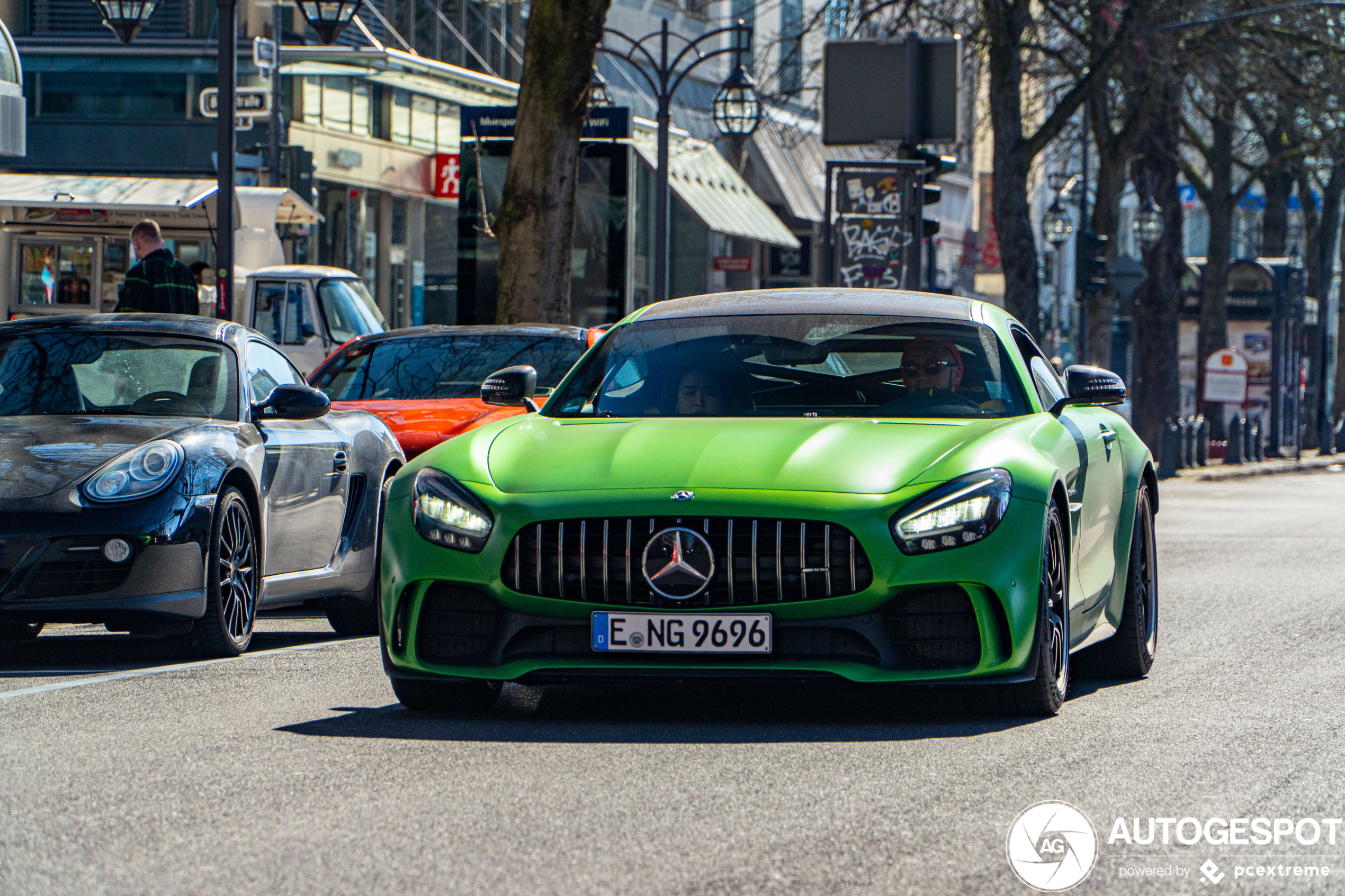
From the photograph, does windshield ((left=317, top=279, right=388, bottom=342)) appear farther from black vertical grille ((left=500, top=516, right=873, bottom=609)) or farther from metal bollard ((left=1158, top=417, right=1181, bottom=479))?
black vertical grille ((left=500, top=516, right=873, bottom=609))

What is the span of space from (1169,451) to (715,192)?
13.8 m

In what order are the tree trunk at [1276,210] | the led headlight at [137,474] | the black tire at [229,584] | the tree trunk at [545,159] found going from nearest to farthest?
the led headlight at [137,474] < the black tire at [229,584] < the tree trunk at [545,159] < the tree trunk at [1276,210]

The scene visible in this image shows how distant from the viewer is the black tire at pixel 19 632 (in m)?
9.45

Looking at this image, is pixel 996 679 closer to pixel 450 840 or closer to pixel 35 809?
pixel 450 840

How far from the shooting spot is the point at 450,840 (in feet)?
15.9

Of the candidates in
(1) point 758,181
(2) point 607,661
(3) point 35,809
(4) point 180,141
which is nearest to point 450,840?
(3) point 35,809

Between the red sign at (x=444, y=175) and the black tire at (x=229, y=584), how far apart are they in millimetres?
30760

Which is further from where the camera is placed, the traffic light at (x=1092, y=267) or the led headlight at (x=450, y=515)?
the traffic light at (x=1092, y=267)

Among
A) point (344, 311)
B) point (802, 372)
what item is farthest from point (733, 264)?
point (802, 372)

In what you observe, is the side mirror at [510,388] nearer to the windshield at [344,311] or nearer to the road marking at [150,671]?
the road marking at [150,671]

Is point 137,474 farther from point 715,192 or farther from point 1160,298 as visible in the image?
point 715,192

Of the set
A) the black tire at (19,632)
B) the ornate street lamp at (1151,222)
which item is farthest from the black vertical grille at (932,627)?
the ornate street lamp at (1151,222)

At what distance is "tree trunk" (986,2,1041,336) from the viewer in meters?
27.6

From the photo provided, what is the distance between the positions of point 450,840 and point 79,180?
24.3m
